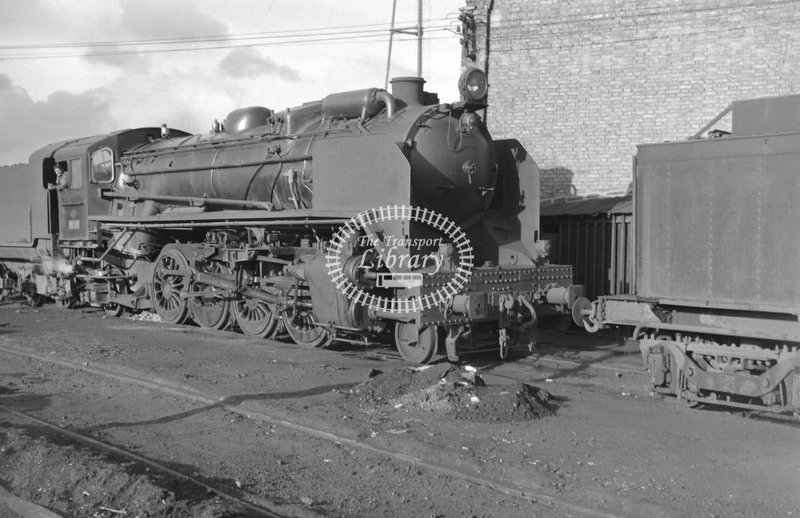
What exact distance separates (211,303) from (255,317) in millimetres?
1016

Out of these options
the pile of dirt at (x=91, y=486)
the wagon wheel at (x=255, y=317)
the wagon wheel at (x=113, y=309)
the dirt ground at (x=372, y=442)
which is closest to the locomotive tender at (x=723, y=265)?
the dirt ground at (x=372, y=442)

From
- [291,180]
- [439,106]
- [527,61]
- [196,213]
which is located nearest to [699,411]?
[439,106]

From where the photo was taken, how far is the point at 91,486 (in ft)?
15.9

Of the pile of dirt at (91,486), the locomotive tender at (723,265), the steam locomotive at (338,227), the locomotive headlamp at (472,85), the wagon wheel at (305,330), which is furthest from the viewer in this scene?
the wagon wheel at (305,330)

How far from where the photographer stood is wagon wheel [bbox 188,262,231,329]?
11633 millimetres

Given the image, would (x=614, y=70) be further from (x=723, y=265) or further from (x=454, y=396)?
(x=454, y=396)

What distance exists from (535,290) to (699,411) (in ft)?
10.3

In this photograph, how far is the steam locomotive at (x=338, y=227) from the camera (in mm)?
8891

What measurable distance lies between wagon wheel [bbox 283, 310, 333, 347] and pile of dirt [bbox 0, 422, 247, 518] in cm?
497

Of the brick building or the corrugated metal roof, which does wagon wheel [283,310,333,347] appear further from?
the brick building

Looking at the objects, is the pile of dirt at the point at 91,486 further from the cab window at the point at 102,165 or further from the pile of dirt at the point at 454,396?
the cab window at the point at 102,165

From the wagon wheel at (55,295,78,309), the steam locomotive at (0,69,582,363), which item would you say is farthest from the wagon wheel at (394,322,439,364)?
the wagon wheel at (55,295,78,309)

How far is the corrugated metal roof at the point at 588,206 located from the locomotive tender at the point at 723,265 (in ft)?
17.2

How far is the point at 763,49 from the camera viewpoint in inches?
525
